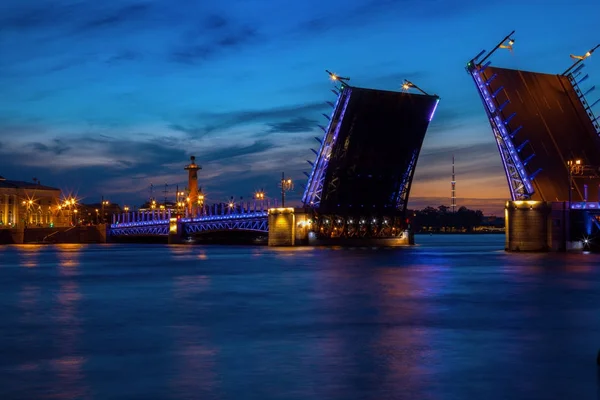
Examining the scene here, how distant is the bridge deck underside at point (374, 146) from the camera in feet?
197

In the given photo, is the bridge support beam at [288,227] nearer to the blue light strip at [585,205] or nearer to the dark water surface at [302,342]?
the blue light strip at [585,205]

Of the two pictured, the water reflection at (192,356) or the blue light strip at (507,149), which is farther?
the blue light strip at (507,149)

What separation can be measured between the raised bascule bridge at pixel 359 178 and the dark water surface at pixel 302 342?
35603 mm

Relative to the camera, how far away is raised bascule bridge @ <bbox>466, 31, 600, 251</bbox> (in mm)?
55188

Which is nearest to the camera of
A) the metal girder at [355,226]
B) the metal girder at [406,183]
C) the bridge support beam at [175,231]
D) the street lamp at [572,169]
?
the street lamp at [572,169]

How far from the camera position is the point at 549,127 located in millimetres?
55938

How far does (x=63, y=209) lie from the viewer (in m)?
138

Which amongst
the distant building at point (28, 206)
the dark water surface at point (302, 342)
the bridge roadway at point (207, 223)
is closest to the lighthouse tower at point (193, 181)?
the bridge roadway at point (207, 223)

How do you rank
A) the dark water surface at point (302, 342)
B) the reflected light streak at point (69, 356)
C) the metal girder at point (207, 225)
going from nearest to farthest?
the reflected light streak at point (69, 356)
the dark water surface at point (302, 342)
the metal girder at point (207, 225)

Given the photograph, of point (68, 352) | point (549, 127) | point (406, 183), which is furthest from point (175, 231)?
point (68, 352)

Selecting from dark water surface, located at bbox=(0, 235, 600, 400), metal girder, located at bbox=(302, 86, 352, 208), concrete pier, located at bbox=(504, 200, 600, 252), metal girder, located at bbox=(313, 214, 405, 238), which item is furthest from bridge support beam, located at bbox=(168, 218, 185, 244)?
dark water surface, located at bbox=(0, 235, 600, 400)

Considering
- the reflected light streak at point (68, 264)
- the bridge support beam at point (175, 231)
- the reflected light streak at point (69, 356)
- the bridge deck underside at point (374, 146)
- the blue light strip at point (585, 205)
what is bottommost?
the reflected light streak at point (69, 356)

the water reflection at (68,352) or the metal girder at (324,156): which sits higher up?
the metal girder at (324,156)

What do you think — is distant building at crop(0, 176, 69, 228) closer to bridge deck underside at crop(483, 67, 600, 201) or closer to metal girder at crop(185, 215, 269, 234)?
metal girder at crop(185, 215, 269, 234)
